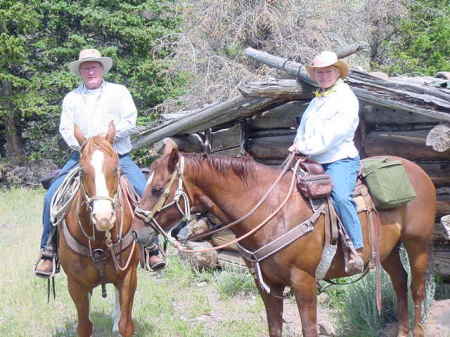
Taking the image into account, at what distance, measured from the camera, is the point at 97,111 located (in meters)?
6.06

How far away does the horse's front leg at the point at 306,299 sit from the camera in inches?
187

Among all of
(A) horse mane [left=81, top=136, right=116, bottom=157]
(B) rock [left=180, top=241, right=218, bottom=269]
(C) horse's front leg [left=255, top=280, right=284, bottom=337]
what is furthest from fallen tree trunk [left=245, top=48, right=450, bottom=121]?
(B) rock [left=180, top=241, right=218, bottom=269]

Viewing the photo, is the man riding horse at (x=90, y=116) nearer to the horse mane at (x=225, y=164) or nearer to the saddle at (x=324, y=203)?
the horse mane at (x=225, y=164)

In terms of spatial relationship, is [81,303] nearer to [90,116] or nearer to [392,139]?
[90,116]

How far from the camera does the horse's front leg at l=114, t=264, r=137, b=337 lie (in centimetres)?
562

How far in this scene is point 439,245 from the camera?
721 centimetres

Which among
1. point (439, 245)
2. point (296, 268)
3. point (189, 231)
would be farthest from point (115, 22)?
point (296, 268)

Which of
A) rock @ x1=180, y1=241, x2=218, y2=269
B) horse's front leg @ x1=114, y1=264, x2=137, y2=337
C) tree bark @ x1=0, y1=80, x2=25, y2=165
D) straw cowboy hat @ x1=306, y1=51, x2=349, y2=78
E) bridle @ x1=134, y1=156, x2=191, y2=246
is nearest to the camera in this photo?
bridle @ x1=134, y1=156, x2=191, y2=246

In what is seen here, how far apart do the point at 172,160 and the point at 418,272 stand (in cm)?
315

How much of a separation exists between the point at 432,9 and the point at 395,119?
19.2 m

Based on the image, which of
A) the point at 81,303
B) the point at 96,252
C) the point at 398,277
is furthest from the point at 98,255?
the point at 398,277

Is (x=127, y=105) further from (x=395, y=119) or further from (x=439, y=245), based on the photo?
(x=439, y=245)

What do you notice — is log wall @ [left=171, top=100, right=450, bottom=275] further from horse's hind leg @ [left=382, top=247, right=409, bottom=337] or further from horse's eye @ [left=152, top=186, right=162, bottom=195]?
horse's eye @ [left=152, top=186, right=162, bottom=195]

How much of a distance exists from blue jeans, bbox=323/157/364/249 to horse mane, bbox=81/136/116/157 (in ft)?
6.54
